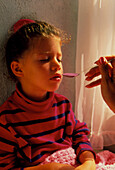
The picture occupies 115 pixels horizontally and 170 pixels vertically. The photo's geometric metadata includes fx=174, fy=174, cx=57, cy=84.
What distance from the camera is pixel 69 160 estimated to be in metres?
0.91

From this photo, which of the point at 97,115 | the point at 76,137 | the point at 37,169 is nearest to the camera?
the point at 37,169

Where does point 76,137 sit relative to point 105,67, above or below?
below

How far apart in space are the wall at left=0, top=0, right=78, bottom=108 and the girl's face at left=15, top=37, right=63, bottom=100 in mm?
190

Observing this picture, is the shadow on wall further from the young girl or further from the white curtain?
the young girl

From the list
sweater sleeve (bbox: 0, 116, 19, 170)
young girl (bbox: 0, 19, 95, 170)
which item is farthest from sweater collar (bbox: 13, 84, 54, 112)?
sweater sleeve (bbox: 0, 116, 19, 170)

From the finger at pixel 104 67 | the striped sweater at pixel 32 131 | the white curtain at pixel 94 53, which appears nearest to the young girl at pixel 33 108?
the striped sweater at pixel 32 131

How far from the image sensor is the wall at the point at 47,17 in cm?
96

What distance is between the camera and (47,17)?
1149 millimetres

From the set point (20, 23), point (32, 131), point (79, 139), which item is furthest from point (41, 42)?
point (79, 139)

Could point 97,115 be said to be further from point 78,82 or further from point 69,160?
point 69,160

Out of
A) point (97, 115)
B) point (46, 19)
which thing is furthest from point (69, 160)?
point (46, 19)

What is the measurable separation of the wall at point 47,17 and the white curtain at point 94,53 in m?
0.07

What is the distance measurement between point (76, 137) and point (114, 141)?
0.41 meters

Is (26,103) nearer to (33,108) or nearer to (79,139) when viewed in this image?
(33,108)
